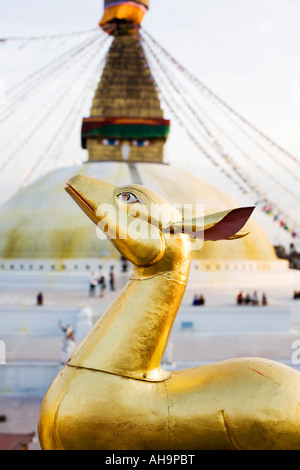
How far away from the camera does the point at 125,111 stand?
63.7 ft

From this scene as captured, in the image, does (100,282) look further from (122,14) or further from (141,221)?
(122,14)

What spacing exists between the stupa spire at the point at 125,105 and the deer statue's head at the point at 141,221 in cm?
1747

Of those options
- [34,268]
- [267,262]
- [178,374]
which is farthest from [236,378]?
[267,262]

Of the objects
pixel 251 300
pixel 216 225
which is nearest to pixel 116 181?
→ pixel 251 300

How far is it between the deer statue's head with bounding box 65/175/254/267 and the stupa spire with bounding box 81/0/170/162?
17.5 metres

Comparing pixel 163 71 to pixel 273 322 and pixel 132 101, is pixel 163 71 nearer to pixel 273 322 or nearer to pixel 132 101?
pixel 132 101

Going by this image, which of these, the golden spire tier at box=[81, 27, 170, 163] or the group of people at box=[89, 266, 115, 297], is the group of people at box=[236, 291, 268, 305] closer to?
the group of people at box=[89, 266, 115, 297]

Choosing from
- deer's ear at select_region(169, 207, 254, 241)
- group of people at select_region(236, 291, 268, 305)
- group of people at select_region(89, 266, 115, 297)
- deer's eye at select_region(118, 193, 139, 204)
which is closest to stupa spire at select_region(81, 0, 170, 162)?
group of people at select_region(89, 266, 115, 297)

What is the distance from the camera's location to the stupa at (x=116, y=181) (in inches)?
594

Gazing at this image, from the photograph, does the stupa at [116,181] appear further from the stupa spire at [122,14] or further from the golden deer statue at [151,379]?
the golden deer statue at [151,379]

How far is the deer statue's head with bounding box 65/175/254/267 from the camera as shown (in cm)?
204

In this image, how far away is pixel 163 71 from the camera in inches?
637

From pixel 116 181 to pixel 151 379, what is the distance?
49.9 feet
